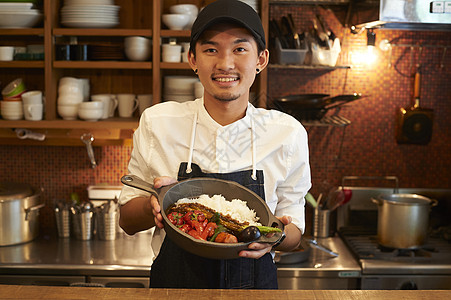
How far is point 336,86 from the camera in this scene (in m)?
3.16

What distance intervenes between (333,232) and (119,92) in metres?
1.48

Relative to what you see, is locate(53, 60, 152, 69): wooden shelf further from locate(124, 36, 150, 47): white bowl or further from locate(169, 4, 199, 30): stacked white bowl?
locate(169, 4, 199, 30): stacked white bowl

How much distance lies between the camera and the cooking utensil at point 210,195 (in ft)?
4.25

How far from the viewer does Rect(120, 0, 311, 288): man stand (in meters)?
1.67

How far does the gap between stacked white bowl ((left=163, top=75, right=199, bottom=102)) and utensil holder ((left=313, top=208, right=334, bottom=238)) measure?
0.98 m

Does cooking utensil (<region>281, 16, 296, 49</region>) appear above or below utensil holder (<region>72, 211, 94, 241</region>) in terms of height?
above

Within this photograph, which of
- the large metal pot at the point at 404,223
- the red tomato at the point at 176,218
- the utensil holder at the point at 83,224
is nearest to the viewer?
the red tomato at the point at 176,218

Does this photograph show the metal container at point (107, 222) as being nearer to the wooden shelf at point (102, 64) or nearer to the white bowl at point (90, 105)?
the white bowl at point (90, 105)

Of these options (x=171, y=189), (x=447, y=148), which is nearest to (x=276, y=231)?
(x=171, y=189)

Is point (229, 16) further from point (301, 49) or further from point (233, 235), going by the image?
point (301, 49)

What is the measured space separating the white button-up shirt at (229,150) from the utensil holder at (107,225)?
1.24 metres

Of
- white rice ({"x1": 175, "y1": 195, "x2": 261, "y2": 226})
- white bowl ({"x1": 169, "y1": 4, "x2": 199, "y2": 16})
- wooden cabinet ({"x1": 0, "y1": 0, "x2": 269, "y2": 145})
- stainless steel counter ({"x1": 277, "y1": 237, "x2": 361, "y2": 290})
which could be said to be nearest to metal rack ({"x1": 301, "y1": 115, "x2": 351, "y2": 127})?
wooden cabinet ({"x1": 0, "y1": 0, "x2": 269, "y2": 145})

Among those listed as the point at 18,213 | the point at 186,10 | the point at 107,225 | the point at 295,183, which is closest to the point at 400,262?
the point at 295,183

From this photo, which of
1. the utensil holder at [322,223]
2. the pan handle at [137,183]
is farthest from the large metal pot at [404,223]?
the pan handle at [137,183]
